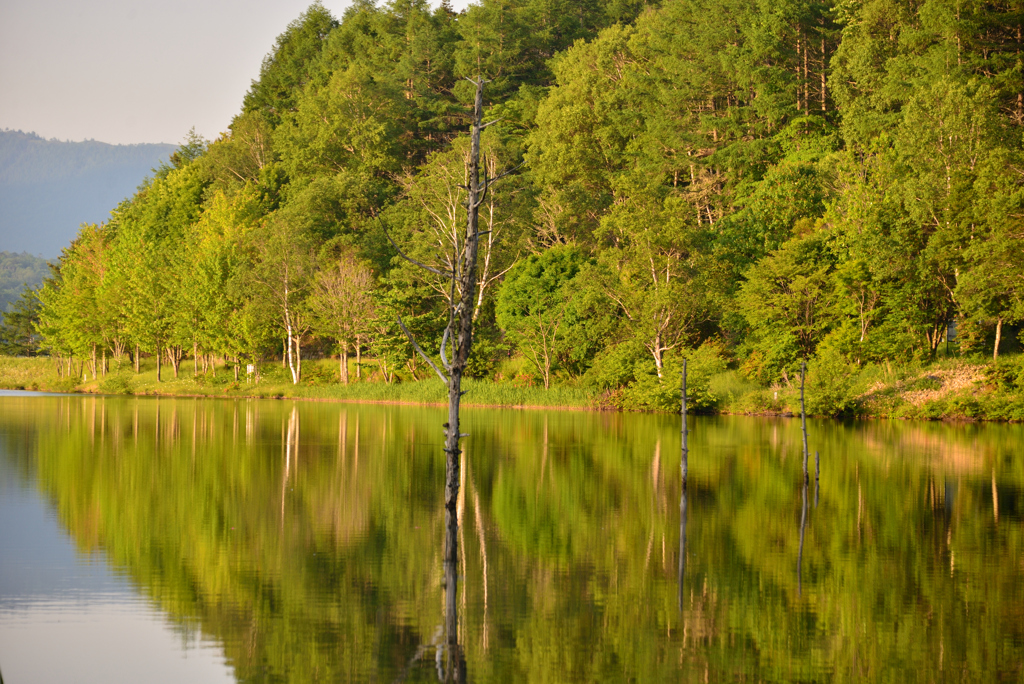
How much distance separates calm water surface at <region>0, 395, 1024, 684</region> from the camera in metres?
11.2

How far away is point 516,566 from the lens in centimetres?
1552

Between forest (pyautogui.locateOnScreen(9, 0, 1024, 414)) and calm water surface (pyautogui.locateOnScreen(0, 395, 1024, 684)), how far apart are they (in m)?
14.5

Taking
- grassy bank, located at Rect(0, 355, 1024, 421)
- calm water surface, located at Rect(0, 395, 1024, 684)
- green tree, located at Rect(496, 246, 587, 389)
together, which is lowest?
calm water surface, located at Rect(0, 395, 1024, 684)

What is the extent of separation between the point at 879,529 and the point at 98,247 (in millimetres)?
82039

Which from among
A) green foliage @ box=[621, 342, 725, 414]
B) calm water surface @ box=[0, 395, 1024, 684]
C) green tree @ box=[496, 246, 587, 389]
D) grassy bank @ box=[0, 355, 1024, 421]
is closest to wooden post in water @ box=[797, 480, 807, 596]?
calm water surface @ box=[0, 395, 1024, 684]

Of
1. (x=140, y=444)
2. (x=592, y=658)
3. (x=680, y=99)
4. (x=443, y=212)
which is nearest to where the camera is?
(x=592, y=658)

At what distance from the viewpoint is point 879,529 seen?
18.5 m

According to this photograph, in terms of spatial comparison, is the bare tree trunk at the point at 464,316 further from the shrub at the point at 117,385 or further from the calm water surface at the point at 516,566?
the shrub at the point at 117,385

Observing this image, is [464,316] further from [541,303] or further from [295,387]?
[295,387]

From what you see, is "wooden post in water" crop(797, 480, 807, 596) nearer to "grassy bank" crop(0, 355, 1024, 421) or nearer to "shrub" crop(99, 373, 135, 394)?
"grassy bank" crop(0, 355, 1024, 421)

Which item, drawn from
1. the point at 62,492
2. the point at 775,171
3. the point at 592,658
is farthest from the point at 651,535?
the point at 775,171

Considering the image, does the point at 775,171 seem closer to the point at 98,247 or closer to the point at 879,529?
the point at 879,529

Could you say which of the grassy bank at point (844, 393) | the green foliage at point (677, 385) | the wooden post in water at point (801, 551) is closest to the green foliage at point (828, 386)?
the grassy bank at point (844, 393)

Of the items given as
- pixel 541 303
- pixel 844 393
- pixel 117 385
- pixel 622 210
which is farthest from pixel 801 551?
pixel 117 385
